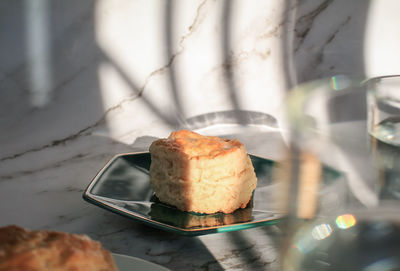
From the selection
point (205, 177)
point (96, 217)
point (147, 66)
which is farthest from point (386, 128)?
point (147, 66)

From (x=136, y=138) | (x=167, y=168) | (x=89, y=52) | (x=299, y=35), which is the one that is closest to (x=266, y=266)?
(x=167, y=168)

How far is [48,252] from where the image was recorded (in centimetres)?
41

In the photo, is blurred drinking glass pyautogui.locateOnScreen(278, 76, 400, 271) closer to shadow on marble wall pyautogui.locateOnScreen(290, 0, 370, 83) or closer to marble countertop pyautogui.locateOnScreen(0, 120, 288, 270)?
marble countertop pyautogui.locateOnScreen(0, 120, 288, 270)

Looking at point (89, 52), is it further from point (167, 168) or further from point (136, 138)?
point (167, 168)

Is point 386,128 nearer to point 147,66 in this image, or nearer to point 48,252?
point 48,252

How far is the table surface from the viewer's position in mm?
696

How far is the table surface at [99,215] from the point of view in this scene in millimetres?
696

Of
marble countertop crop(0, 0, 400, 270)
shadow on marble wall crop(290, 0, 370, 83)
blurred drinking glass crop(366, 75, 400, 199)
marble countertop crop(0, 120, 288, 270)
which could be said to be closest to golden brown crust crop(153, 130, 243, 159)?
marble countertop crop(0, 120, 288, 270)

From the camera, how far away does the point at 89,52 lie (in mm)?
1304

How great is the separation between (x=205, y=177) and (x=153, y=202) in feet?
0.31

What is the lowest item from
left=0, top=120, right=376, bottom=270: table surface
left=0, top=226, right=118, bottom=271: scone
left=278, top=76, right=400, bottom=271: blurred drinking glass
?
left=0, top=120, right=376, bottom=270: table surface

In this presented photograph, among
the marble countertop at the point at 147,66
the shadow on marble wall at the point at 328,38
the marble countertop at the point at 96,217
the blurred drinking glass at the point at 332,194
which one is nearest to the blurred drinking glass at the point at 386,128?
the blurred drinking glass at the point at 332,194

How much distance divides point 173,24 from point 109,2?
17 cm

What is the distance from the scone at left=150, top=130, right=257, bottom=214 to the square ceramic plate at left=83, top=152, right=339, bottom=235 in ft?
0.05
